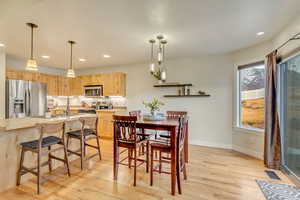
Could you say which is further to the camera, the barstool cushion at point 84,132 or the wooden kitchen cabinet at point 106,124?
the wooden kitchen cabinet at point 106,124

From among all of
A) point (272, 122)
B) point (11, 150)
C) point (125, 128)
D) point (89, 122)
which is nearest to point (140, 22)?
point (125, 128)

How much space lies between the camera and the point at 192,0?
1952mm

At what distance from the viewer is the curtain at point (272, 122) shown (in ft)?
9.63

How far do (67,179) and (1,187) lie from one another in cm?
85

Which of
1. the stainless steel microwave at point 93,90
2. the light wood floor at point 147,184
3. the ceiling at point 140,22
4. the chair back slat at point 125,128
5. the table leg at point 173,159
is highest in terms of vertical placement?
the ceiling at point 140,22

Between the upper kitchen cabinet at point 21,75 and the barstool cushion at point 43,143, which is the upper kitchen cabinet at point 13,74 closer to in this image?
the upper kitchen cabinet at point 21,75

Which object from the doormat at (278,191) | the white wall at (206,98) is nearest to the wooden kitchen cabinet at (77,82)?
the white wall at (206,98)

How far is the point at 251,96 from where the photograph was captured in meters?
3.88

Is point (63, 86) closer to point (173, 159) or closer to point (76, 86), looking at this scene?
point (76, 86)

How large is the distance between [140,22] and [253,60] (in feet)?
9.47

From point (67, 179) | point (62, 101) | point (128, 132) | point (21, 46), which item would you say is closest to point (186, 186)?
point (128, 132)

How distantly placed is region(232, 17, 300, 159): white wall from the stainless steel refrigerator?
5240 mm

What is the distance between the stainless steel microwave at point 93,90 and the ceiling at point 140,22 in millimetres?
1995

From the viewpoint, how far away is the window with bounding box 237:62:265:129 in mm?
3641
